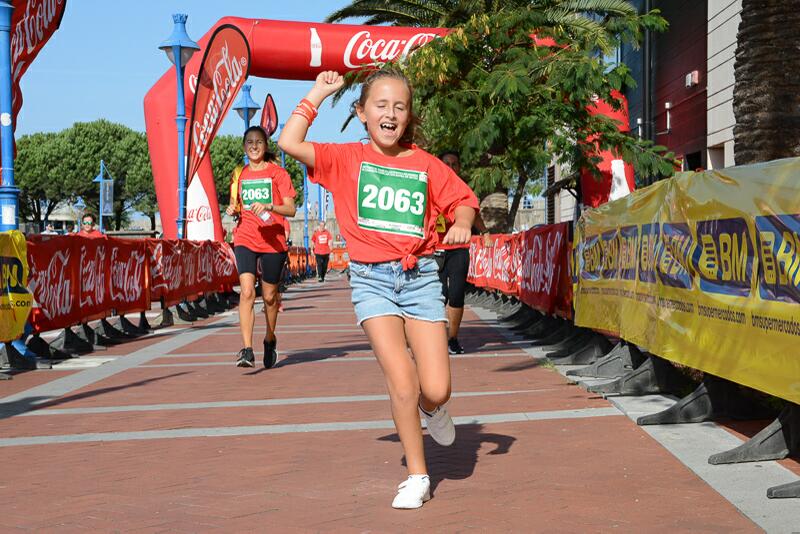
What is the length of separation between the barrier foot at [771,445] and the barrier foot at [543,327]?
6999 millimetres

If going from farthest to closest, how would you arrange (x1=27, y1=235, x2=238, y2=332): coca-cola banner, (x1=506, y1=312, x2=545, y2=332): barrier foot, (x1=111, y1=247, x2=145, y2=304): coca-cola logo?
(x1=111, y1=247, x2=145, y2=304): coca-cola logo → (x1=506, y1=312, x2=545, y2=332): barrier foot → (x1=27, y1=235, x2=238, y2=332): coca-cola banner

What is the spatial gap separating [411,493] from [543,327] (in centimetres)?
854

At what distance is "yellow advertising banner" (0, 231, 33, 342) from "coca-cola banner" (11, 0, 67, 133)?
318cm

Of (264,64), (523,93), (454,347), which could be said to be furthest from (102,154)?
(454,347)

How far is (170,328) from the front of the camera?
1645cm

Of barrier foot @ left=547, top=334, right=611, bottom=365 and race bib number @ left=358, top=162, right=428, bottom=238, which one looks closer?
race bib number @ left=358, top=162, right=428, bottom=238

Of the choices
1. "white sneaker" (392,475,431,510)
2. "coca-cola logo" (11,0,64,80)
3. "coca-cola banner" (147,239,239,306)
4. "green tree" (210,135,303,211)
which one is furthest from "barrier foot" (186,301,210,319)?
"green tree" (210,135,303,211)

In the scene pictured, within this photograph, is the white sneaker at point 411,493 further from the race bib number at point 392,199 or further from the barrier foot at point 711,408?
the barrier foot at point 711,408

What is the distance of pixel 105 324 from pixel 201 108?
9151 mm

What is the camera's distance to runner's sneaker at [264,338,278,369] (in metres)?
10.2

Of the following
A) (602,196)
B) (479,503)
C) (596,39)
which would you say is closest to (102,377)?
(479,503)

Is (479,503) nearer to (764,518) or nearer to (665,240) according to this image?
(764,518)

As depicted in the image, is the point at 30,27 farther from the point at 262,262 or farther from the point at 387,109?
the point at 387,109

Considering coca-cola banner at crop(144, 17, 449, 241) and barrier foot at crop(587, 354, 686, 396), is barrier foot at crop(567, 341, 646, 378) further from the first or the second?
coca-cola banner at crop(144, 17, 449, 241)
